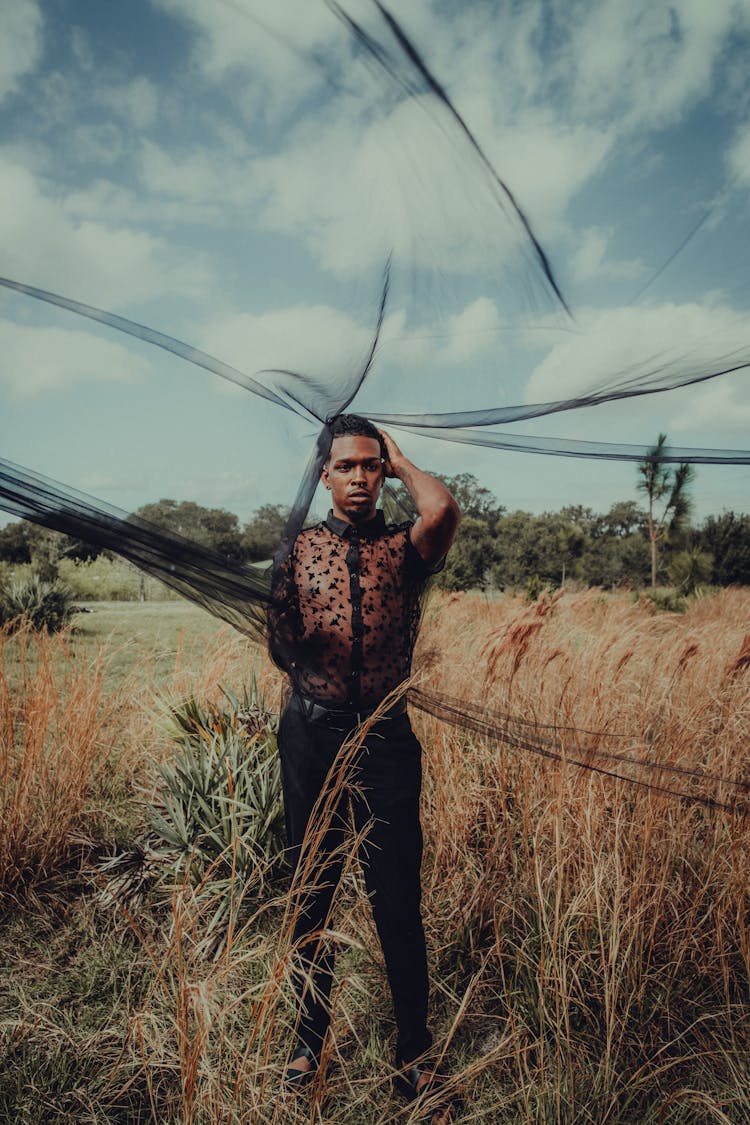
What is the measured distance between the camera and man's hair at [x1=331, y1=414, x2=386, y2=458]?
168 centimetres

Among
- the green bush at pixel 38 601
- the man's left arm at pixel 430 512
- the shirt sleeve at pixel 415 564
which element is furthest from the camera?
the green bush at pixel 38 601

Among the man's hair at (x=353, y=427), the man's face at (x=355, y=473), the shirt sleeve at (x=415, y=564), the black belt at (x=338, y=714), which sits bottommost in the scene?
the black belt at (x=338, y=714)

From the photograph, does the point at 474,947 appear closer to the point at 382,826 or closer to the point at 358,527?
the point at 382,826

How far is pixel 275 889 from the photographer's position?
2873mm

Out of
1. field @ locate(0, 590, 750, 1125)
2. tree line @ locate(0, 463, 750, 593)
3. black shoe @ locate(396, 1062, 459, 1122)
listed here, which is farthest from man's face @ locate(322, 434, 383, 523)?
tree line @ locate(0, 463, 750, 593)

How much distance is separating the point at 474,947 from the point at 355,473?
193 centimetres

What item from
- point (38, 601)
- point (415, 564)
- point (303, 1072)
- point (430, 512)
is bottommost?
point (303, 1072)

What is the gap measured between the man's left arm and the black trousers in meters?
0.47

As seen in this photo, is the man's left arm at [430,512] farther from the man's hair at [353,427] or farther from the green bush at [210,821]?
the green bush at [210,821]

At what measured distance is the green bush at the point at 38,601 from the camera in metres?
9.70

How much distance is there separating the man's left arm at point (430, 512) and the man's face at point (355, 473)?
0.09 m

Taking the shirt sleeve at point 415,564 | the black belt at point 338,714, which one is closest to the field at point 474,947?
the black belt at point 338,714

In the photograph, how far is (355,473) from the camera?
65.9 inches

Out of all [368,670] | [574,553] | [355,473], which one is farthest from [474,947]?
[574,553]
